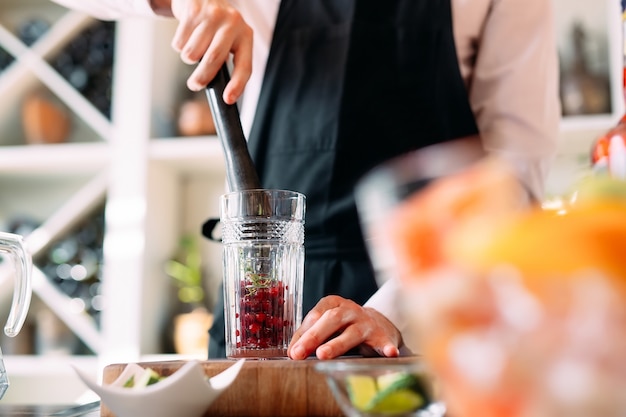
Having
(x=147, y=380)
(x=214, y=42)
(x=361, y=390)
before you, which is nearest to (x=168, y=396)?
(x=147, y=380)

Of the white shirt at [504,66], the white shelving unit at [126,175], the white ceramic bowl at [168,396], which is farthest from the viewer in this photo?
the white shelving unit at [126,175]

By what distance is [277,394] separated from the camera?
0.60 metres

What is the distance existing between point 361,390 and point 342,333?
15.0 inches

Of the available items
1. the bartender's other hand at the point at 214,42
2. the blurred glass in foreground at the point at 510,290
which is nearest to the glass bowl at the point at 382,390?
the blurred glass in foreground at the point at 510,290

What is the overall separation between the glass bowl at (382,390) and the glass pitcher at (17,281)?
0.48 meters

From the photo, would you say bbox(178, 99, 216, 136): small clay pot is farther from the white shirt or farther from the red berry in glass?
the red berry in glass

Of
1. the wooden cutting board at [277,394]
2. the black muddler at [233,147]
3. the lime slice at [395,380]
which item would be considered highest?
the black muddler at [233,147]

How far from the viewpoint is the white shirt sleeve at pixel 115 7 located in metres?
1.20

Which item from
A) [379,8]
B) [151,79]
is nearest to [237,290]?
[379,8]

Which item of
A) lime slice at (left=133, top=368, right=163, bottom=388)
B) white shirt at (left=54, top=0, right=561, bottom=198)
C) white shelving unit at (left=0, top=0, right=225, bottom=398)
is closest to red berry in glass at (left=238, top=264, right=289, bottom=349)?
lime slice at (left=133, top=368, right=163, bottom=388)

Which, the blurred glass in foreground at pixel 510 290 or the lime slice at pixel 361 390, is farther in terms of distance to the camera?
the lime slice at pixel 361 390

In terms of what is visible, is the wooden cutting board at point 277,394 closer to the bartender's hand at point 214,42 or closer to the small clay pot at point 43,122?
the bartender's hand at point 214,42

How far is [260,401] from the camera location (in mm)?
601

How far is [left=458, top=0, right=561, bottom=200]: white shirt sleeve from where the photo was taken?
1.23 metres
